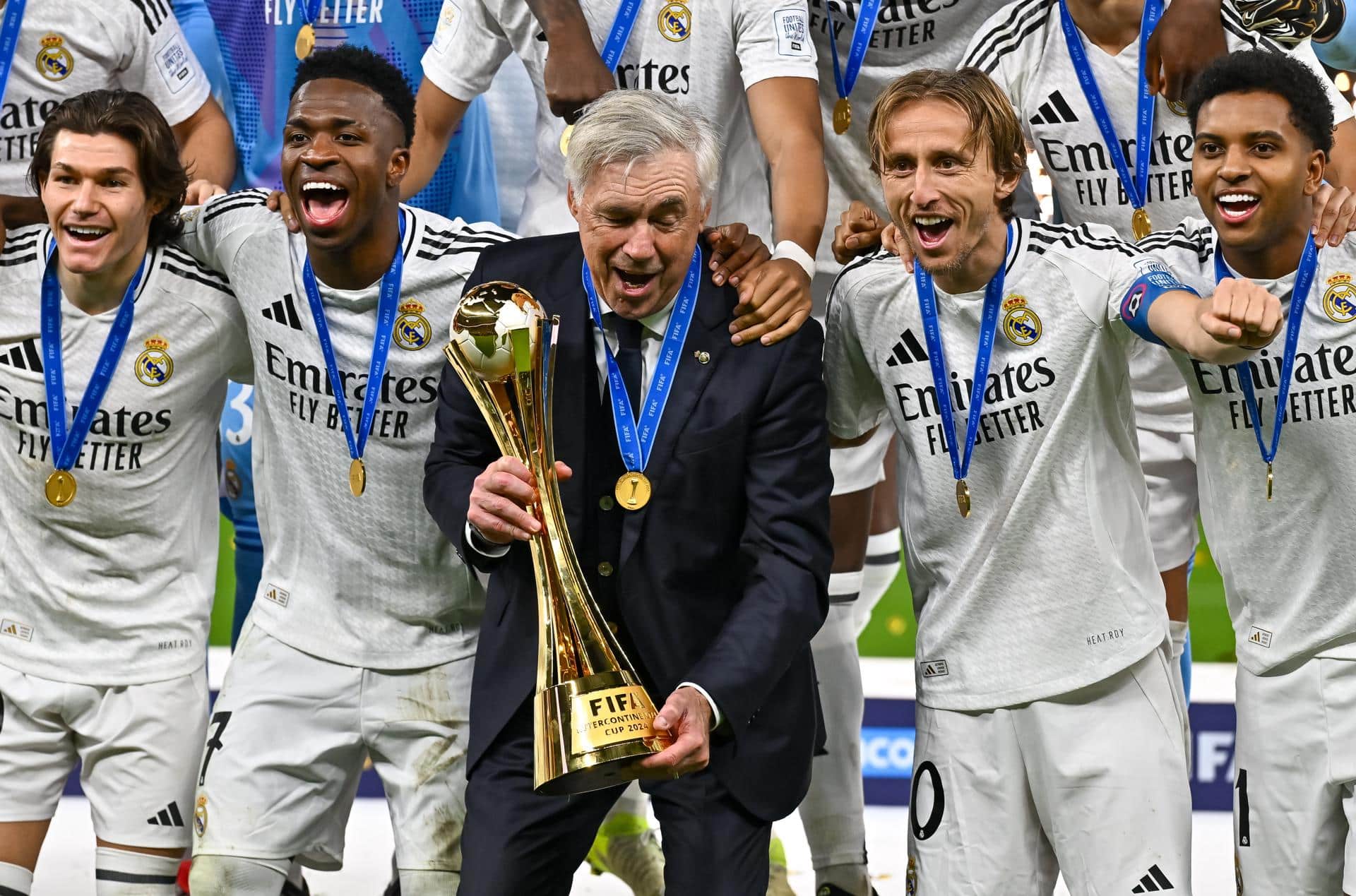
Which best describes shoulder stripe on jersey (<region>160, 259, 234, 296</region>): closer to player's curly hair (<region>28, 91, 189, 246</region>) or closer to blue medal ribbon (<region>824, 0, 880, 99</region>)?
player's curly hair (<region>28, 91, 189, 246</region>)

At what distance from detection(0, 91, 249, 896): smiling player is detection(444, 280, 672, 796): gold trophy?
117 centimetres

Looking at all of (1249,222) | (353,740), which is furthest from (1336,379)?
(353,740)

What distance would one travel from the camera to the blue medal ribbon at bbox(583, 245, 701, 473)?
3.61 meters

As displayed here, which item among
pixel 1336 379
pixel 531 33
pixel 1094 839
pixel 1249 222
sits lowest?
pixel 1094 839

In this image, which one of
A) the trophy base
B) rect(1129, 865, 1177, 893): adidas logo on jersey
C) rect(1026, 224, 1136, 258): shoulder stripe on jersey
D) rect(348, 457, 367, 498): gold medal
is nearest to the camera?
the trophy base

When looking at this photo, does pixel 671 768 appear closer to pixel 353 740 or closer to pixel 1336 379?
pixel 353 740

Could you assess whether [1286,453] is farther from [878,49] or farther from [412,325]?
[412,325]

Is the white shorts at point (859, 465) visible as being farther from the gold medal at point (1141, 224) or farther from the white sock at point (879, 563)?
the gold medal at point (1141, 224)

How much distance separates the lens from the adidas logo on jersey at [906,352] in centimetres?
395

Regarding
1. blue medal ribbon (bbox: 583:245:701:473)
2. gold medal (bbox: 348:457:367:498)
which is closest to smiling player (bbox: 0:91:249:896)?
gold medal (bbox: 348:457:367:498)

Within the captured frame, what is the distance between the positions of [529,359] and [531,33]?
1.56 m

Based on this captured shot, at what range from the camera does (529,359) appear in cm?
338

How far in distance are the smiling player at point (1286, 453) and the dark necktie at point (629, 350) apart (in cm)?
119

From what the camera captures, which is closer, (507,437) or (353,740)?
(507,437)
